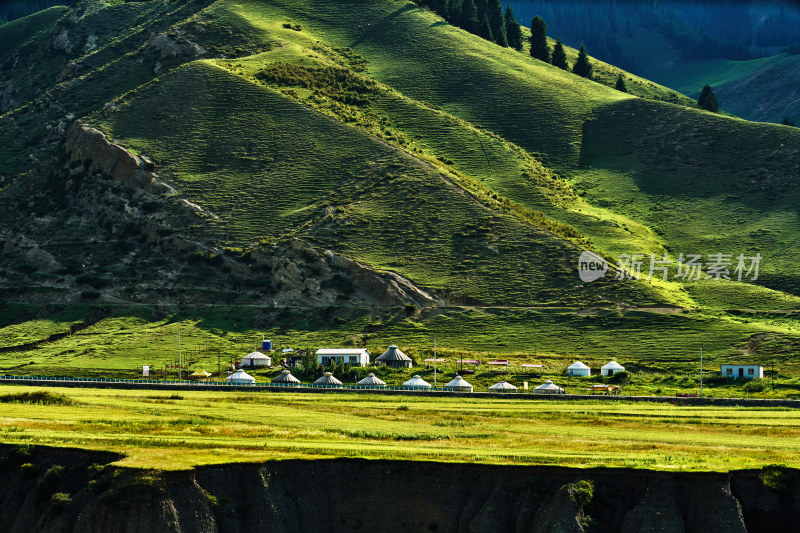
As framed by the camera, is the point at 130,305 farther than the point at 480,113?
No

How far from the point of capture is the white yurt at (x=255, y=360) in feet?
381

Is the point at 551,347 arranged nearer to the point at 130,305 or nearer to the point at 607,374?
the point at 607,374

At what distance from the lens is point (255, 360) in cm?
11656

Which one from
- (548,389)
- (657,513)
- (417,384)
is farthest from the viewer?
(417,384)

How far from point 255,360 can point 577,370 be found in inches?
1321

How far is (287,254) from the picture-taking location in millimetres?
142250

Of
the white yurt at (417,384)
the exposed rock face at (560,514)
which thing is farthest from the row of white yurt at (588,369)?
the exposed rock face at (560,514)

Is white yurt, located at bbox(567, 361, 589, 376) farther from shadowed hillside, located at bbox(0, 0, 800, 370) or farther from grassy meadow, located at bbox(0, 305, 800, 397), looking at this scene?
shadowed hillside, located at bbox(0, 0, 800, 370)

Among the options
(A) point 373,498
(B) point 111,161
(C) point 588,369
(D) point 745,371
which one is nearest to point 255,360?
(C) point 588,369

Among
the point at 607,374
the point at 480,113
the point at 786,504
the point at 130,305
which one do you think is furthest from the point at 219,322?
the point at 786,504

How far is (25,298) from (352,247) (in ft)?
138

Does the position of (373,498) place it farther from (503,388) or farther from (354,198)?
(354,198)

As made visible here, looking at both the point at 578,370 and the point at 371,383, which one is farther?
the point at 578,370

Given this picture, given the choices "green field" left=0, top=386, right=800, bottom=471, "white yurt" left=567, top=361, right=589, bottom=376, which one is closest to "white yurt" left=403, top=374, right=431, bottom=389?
"green field" left=0, top=386, right=800, bottom=471
